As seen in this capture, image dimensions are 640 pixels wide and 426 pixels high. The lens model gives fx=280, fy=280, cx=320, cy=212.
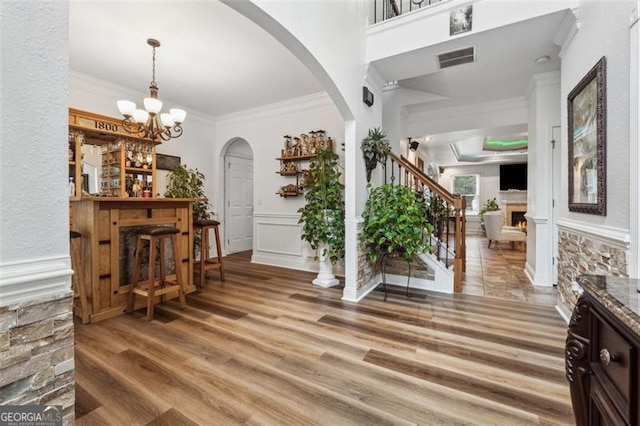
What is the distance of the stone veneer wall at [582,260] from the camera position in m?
1.80

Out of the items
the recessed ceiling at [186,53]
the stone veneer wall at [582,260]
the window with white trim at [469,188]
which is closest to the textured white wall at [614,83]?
the stone veneer wall at [582,260]

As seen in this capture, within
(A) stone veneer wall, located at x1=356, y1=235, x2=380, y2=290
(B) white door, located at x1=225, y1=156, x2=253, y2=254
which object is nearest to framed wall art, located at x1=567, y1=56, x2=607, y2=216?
(A) stone veneer wall, located at x1=356, y1=235, x2=380, y2=290

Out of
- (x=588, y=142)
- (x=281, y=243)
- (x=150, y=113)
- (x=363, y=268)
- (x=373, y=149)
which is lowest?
(x=363, y=268)

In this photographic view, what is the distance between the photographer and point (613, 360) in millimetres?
708

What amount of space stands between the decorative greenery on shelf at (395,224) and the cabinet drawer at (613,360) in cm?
219

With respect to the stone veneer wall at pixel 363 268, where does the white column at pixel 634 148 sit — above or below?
above

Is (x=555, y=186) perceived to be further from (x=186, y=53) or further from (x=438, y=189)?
(x=186, y=53)

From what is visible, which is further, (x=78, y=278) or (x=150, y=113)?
(x=150, y=113)

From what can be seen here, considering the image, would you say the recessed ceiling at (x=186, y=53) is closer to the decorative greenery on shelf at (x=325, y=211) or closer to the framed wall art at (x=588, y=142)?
the decorative greenery on shelf at (x=325, y=211)

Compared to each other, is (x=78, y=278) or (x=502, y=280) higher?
(x=78, y=278)

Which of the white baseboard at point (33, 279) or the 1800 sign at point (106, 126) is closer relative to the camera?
the white baseboard at point (33, 279)

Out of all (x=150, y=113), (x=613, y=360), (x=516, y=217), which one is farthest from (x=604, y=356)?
(x=516, y=217)

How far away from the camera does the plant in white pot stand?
3553mm

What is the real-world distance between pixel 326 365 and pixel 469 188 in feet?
35.5
